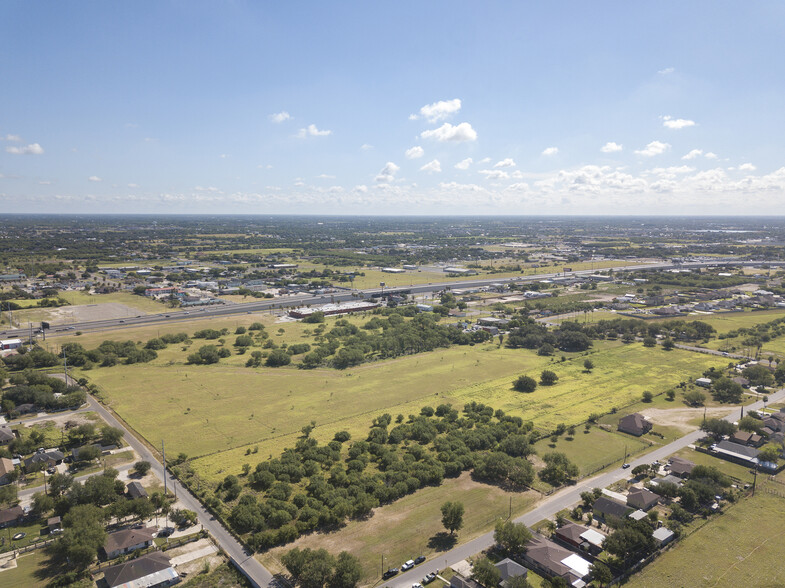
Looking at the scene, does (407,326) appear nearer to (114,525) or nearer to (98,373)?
(98,373)

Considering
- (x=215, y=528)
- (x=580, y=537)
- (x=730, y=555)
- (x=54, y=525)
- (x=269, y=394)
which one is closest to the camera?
(x=730, y=555)

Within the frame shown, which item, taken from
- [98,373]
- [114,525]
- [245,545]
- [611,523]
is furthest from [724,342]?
[98,373]

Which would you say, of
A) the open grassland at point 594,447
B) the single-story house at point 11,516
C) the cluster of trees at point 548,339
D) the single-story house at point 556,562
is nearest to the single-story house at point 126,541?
the single-story house at point 11,516

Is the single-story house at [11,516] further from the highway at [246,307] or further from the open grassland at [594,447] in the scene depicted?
the highway at [246,307]

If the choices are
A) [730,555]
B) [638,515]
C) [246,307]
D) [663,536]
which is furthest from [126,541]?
[246,307]

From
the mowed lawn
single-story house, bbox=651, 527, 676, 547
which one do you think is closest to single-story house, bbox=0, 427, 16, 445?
the mowed lawn

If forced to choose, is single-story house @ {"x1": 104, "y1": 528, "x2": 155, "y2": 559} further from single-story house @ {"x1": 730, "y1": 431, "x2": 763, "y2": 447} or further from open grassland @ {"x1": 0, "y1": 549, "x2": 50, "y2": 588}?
single-story house @ {"x1": 730, "y1": 431, "x2": 763, "y2": 447}

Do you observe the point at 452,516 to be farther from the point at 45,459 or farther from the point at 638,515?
the point at 45,459
